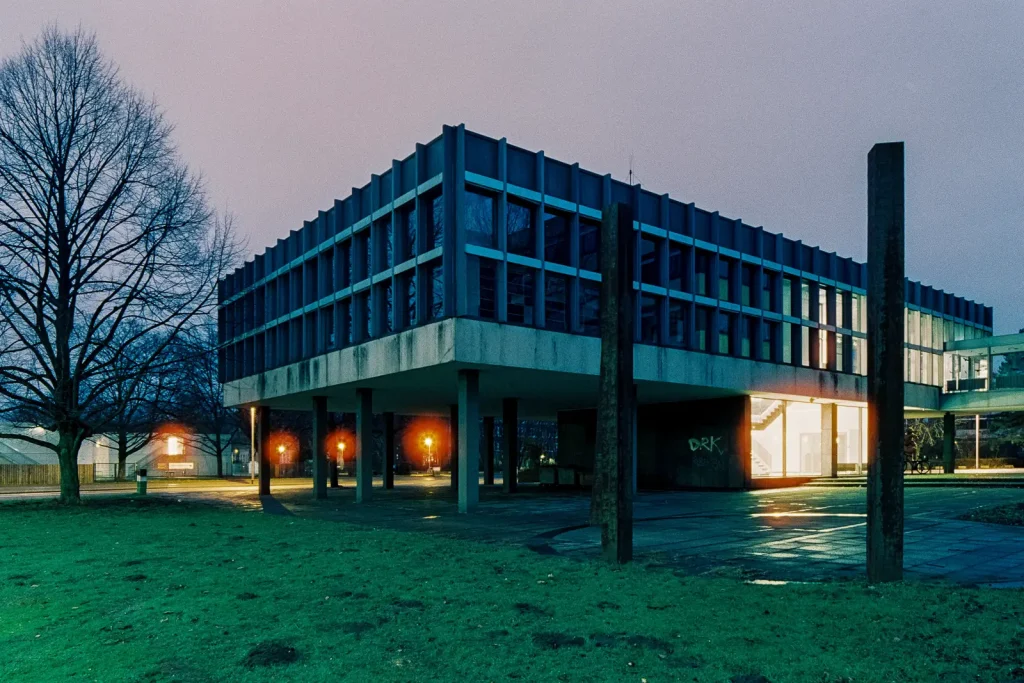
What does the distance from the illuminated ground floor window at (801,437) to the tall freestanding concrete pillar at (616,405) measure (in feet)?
79.8

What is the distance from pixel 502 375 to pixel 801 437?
19226 millimetres

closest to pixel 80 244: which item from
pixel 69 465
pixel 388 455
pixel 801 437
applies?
pixel 69 465

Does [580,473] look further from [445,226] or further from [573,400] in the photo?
[445,226]

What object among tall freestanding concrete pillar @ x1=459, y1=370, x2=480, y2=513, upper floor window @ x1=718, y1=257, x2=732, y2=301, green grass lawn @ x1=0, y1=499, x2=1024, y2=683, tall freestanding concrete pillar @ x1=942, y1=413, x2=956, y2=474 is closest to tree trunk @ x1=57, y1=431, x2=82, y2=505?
tall freestanding concrete pillar @ x1=459, y1=370, x2=480, y2=513

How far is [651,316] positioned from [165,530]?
1890 centimetres

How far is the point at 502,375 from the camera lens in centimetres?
2514

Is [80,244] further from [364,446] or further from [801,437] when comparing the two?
[801,437]

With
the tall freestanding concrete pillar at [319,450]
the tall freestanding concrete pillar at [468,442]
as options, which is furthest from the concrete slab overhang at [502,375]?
the tall freestanding concrete pillar at [319,450]

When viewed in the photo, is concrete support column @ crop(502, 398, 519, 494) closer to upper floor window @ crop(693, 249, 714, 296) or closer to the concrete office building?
the concrete office building

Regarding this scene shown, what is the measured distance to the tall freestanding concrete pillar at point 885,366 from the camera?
29.4ft

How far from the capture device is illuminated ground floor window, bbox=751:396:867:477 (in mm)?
34094

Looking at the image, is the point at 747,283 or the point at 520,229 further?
the point at 747,283

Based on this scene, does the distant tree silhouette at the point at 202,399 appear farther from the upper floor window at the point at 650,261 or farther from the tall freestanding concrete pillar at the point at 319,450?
the upper floor window at the point at 650,261

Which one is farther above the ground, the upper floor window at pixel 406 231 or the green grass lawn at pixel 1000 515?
the upper floor window at pixel 406 231
